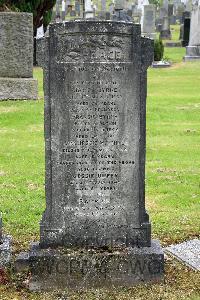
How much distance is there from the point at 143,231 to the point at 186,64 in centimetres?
2137

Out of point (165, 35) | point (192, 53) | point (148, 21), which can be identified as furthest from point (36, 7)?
point (165, 35)

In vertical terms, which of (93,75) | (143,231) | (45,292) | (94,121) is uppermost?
(93,75)

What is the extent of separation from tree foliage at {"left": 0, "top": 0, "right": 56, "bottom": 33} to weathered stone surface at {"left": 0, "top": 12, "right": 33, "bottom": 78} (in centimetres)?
717

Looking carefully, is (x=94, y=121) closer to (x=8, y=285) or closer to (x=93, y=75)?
(x=93, y=75)

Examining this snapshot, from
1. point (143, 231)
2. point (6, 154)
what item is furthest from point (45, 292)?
point (6, 154)

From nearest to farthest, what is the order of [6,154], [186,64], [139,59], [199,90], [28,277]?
[139,59]
[28,277]
[6,154]
[199,90]
[186,64]

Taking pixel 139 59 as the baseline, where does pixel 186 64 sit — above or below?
below

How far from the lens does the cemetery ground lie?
5.21 metres

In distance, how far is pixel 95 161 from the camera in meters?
5.23

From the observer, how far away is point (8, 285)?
523 centimetres

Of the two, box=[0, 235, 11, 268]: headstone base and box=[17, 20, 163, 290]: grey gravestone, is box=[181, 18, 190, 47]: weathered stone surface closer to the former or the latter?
box=[17, 20, 163, 290]: grey gravestone

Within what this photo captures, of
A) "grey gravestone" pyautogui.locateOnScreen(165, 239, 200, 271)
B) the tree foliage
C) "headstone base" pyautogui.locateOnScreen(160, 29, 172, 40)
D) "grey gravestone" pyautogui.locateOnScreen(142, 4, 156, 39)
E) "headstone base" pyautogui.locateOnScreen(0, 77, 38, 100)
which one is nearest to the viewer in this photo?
"grey gravestone" pyautogui.locateOnScreen(165, 239, 200, 271)

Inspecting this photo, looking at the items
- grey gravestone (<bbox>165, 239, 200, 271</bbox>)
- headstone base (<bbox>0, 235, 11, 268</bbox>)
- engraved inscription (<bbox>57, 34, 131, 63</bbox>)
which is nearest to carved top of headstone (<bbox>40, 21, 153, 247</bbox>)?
engraved inscription (<bbox>57, 34, 131, 63</bbox>)

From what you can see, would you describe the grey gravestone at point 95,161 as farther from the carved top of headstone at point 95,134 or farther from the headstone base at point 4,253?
the headstone base at point 4,253
